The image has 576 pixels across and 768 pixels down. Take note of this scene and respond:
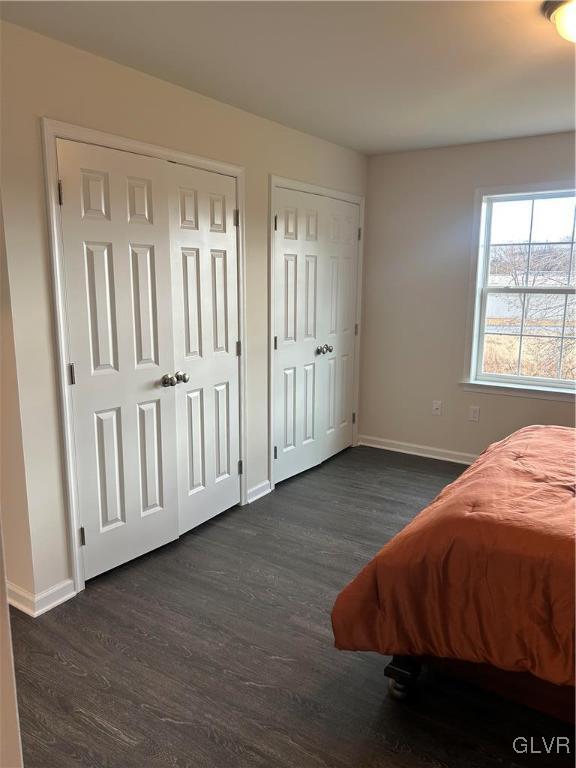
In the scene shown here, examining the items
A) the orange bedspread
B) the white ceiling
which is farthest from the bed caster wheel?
the white ceiling

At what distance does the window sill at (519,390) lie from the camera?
388cm

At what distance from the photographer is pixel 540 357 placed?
402 cm

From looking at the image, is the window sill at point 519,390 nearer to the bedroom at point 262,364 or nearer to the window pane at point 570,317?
the bedroom at point 262,364

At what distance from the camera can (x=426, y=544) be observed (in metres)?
1.77

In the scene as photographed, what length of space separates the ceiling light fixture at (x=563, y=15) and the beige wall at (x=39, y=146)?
1.69 metres

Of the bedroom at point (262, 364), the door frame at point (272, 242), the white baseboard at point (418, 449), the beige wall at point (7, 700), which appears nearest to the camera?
the beige wall at point (7, 700)

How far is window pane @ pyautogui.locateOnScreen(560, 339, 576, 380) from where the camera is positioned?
3.90 metres

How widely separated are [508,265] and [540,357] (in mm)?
720

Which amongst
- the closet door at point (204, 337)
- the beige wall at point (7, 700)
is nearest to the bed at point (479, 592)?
the beige wall at point (7, 700)

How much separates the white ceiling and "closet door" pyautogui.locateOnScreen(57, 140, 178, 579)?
47cm

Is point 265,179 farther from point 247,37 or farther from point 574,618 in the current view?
point 574,618

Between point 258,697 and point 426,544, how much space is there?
0.84 m

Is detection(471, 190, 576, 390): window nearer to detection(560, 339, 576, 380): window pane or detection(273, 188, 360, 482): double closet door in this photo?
detection(560, 339, 576, 380): window pane

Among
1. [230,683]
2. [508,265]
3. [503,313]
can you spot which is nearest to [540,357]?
[503,313]
